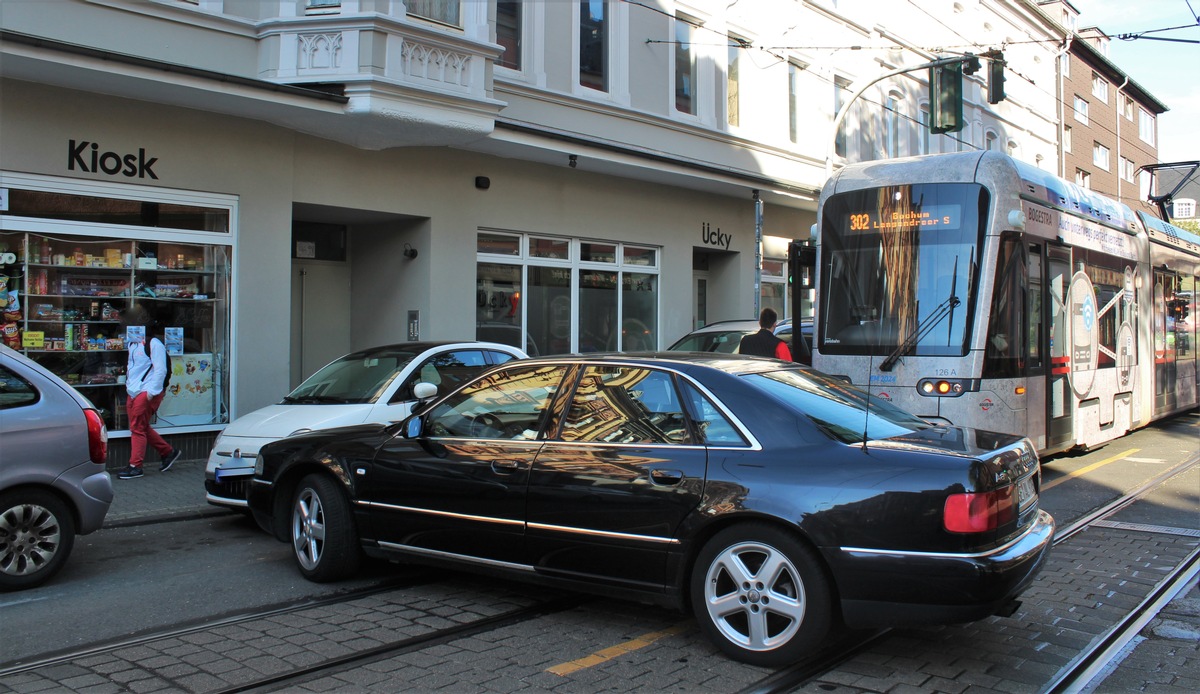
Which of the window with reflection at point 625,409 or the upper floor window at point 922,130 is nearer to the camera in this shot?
the window with reflection at point 625,409

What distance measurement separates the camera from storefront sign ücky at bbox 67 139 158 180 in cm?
1064

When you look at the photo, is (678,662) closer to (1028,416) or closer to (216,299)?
(1028,416)

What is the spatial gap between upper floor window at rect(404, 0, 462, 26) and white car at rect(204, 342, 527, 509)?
483cm

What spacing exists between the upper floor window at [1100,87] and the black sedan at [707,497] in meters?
43.9

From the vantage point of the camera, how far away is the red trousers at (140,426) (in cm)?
1048

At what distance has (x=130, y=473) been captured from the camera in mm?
10555

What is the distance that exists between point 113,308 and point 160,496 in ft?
9.94

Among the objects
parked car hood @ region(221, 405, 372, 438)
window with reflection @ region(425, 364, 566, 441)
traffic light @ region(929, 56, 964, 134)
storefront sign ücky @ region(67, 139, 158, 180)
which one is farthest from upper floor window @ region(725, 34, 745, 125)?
window with reflection @ region(425, 364, 566, 441)

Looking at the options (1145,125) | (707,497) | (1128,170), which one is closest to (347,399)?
(707,497)

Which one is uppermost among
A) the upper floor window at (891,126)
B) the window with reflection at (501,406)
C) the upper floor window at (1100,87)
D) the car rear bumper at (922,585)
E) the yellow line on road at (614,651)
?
the upper floor window at (1100,87)

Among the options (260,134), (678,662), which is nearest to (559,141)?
(260,134)

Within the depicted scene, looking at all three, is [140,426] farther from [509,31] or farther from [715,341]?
[509,31]

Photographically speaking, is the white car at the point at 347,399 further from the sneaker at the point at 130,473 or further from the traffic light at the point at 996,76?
the traffic light at the point at 996,76

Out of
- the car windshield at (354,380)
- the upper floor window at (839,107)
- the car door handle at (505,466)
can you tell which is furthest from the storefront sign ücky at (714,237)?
the car door handle at (505,466)
